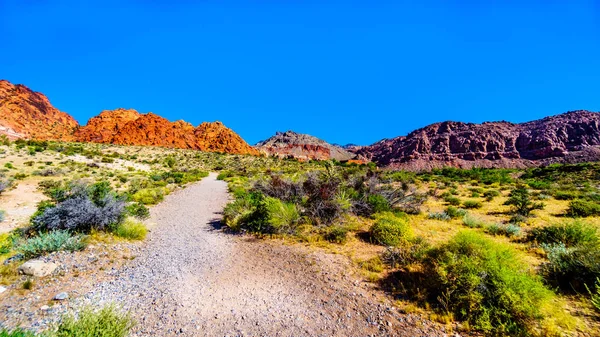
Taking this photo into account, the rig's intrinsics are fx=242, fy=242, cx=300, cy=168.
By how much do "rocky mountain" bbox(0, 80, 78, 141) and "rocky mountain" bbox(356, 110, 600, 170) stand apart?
11168cm

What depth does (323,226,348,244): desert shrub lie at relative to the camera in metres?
7.36

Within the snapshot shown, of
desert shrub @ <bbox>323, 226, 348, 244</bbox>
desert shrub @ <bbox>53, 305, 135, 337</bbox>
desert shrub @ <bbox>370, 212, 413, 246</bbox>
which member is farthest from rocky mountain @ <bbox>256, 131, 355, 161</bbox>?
desert shrub @ <bbox>53, 305, 135, 337</bbox>

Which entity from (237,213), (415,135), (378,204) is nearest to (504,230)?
(378,204)

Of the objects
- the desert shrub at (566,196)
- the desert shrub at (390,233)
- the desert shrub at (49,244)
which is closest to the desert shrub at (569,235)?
the desert shrub at (390,233)

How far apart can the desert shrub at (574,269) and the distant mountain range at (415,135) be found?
8327cm

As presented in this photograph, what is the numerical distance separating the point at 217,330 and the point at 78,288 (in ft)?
10.9

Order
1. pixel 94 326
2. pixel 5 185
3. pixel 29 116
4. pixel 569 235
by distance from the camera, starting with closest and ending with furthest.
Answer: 1. pixel 94 326
2. pixel 569 235
3. pixel 5 185
4. pixel 29 116

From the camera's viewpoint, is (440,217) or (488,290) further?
(440,217)

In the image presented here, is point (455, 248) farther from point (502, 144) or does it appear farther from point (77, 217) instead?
point (502, 144)

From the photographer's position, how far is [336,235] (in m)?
7.47

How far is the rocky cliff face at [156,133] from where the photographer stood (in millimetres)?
77562

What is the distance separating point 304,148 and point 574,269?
11726 centimetres

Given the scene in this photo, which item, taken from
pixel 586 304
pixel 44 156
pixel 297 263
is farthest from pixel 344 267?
pixel 44 156

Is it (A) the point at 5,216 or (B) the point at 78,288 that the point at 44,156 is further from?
(B) the point at 78,288
